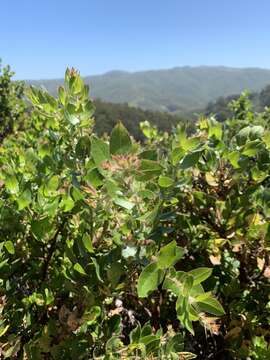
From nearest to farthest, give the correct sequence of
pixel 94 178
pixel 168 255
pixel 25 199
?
pixel 168 255, pixel 94 178, pixel 25 199

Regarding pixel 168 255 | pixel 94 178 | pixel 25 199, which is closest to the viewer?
pixel 168 255

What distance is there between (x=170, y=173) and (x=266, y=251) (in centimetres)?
53

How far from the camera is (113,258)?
1089 mm

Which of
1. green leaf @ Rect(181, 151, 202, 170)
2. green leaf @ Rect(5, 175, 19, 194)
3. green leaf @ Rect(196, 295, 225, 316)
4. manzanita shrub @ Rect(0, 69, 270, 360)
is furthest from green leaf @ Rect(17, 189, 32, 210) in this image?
green leaf @ Rect(196, 295, 225, 316)

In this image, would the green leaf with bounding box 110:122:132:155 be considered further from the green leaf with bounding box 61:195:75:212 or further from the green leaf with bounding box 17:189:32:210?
the green leaf with bounding box 17:189:32:210

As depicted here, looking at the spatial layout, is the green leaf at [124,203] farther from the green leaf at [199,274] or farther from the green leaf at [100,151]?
the green leaf at [199,274]

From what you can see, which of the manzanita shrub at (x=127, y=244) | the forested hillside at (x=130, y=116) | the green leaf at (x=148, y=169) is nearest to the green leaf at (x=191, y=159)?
the manzanita shrub at (x=127, y=244)

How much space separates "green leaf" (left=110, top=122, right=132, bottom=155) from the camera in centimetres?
99

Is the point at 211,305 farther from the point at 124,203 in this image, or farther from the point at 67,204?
the point at 67,204

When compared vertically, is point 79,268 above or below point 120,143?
below

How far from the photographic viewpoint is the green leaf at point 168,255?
935mm

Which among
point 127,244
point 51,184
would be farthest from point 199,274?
point 51,184

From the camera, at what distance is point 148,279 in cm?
94

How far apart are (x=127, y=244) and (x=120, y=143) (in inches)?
10.5
